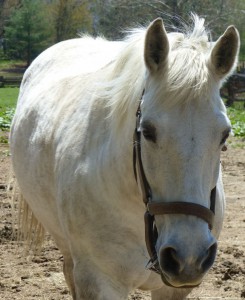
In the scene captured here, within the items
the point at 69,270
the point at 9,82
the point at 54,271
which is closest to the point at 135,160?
the point at 69,270

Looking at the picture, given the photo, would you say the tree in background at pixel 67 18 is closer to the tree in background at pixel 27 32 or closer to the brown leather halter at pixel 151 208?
the tree in background at pixel 27 32

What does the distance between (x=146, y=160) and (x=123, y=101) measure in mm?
421

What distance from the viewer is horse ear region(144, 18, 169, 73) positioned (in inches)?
99.0

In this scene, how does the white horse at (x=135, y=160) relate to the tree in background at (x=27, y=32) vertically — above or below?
above

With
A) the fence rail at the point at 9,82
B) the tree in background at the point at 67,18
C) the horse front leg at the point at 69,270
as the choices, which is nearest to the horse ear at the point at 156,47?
the horse front leg at the point at 69,270

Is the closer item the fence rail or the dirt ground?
the dirt ground

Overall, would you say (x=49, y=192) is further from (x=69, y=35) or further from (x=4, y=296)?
(x=69, y=35)

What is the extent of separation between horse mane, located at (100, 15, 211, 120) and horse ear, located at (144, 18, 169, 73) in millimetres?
48

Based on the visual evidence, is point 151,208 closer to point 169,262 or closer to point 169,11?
point 169,262

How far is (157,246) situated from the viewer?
244cm

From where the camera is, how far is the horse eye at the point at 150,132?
7.97ft

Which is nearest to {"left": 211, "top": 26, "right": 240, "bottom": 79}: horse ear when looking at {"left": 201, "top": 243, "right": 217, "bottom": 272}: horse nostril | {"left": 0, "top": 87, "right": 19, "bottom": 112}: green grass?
{"left": 201, "top": 243, "right": 217, "bottom": 272}: horse nostril

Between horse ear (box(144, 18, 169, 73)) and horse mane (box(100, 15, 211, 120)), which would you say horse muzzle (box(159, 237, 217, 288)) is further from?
horse ear (box(144, 18, 169, 73))

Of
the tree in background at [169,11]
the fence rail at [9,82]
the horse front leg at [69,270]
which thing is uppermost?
the horse front leg at [69,270]
